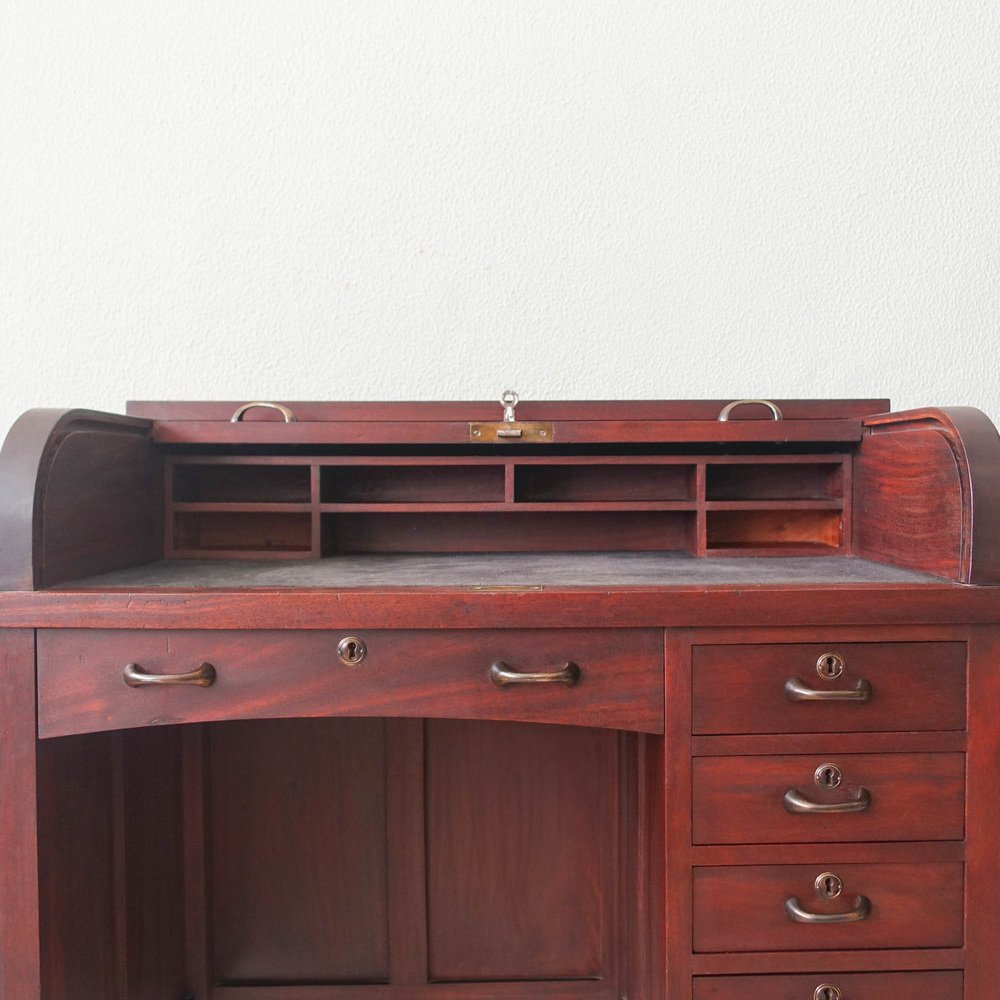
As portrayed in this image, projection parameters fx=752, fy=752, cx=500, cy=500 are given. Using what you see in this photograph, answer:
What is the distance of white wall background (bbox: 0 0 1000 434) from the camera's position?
1.71m

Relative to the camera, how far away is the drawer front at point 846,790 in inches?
42.8

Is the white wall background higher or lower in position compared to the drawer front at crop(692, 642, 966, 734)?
higher

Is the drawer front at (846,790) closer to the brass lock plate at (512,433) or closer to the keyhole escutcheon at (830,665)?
the keyhole escutcheon at (830,665)

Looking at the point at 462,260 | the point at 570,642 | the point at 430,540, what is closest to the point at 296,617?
the point at 570,642

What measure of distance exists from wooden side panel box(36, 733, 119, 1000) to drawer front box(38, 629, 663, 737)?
0.41 feet

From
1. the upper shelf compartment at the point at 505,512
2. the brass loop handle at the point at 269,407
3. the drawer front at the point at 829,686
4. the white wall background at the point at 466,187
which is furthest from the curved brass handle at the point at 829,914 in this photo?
the brass loop handle at the point at 269,407

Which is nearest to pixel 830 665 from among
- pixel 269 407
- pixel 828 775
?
pixel 828 775

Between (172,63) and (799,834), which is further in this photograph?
(172,63)

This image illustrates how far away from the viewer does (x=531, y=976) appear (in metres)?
1.58

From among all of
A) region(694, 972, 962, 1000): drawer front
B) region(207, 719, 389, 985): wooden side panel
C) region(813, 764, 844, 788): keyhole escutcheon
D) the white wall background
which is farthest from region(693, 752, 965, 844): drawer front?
the white wall background

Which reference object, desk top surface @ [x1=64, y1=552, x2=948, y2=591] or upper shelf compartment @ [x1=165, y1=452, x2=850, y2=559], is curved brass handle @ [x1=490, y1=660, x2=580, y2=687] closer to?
desk top surface @ [x1=64, y1=552, x2=948, y2=591]

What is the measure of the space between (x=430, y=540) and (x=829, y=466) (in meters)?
0.83

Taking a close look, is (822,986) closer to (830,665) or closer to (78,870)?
(830,665)

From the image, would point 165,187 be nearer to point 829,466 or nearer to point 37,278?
point 37,278
